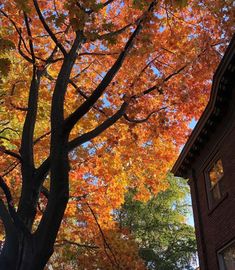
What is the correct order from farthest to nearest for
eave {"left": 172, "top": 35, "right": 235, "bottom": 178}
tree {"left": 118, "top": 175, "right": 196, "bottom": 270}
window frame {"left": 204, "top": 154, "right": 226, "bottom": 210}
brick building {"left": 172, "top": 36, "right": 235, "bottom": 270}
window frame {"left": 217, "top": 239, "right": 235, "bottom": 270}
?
tree {"left": 118, "top": 175, "right": 196, "bottom": 270} → window frame {"left": 204, "top": 154, "right": 226, "bottom": 210} → window frame {"left": 217, "top": 239, "right": 235, "bottom": 270} → brick building {"left": 172, "top": 36, "right": 235, "bottom": 270} → eave {"left": 172, "top": 35, "right": 235, "bottom": 178}

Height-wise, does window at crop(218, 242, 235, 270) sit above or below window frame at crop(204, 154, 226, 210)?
below

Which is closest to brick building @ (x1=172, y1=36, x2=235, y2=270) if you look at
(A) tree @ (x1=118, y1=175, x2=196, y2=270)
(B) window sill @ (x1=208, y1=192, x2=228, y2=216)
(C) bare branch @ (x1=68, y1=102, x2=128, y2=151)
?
(B) window sill @ (x1=208, y1=192, x2=228, y2=216)

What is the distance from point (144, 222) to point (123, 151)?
52.0 feet

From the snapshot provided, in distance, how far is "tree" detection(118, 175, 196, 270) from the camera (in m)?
27.9

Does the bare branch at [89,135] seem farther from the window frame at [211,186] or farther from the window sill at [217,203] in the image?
the window frame at [211,186]

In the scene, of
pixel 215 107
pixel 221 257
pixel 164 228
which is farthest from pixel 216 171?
pixel 164 228

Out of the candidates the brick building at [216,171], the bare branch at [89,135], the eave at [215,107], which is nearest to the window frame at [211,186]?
the brick building at [216,171]

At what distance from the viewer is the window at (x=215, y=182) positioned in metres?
11.8

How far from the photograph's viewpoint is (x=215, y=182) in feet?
40.5

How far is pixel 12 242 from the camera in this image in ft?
24.2

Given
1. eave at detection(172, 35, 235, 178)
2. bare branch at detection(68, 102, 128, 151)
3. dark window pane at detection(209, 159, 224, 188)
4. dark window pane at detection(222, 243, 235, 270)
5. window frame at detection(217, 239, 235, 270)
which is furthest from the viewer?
dark window pane at detection(209, 159, 224, 188)

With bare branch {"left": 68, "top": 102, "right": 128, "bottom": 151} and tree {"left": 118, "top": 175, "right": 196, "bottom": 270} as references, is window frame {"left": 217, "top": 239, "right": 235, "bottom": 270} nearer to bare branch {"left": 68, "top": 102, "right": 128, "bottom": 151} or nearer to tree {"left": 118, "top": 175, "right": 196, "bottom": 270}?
bare branch {"left": 68, "top": 102, "right": 128, "bottom": 151}

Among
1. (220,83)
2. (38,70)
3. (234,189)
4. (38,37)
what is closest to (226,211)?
(234,189)

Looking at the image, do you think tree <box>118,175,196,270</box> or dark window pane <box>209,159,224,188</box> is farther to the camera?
tree <box>118,175,196,270</box>
